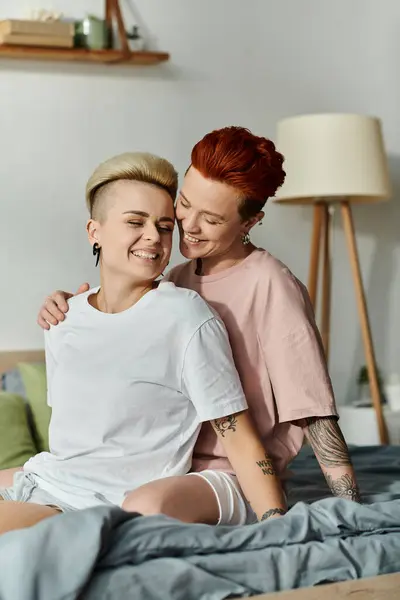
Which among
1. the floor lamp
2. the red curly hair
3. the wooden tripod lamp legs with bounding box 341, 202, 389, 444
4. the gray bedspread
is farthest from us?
the wooden tripod lamp legs with bounding box 341, 202, 389, 444

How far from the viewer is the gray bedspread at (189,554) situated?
1564mm

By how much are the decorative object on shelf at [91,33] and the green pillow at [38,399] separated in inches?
47.6

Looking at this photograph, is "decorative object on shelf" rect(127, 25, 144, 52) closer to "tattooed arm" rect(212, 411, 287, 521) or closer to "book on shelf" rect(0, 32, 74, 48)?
"book on shelf" rect(0, 32, 74, 48)

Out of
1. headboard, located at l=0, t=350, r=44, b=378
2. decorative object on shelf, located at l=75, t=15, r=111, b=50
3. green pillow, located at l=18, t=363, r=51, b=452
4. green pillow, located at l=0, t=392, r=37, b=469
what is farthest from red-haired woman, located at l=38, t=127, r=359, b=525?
decorative object on shelf, located at l=75, t=15, r=111, b=50

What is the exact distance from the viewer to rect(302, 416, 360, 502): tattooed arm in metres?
2.11

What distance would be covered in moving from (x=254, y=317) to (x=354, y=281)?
1948 mm

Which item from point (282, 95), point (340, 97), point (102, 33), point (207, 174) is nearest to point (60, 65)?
point (102, 33)

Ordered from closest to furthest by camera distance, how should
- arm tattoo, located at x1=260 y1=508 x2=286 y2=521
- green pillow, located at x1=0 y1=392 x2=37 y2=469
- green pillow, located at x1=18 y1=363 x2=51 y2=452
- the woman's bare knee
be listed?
1. arm tattoo, located at x1=260 y1=508 x2=286 y2=521
2. the woman's bare knee
3. green pillow, located at x1=0 y1=392 x2=37 y2=469
4. green pillow, located at x1=18 y1=363 x2=51 y2=452

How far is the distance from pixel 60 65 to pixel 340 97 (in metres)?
1.22

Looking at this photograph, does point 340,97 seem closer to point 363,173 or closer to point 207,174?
point 363,173

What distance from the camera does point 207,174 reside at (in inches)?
82.5

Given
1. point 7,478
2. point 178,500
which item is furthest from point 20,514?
point 7,478

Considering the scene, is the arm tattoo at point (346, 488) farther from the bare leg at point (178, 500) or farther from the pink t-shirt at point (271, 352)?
the bare leg at point (178, 500)

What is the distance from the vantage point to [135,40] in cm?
385
